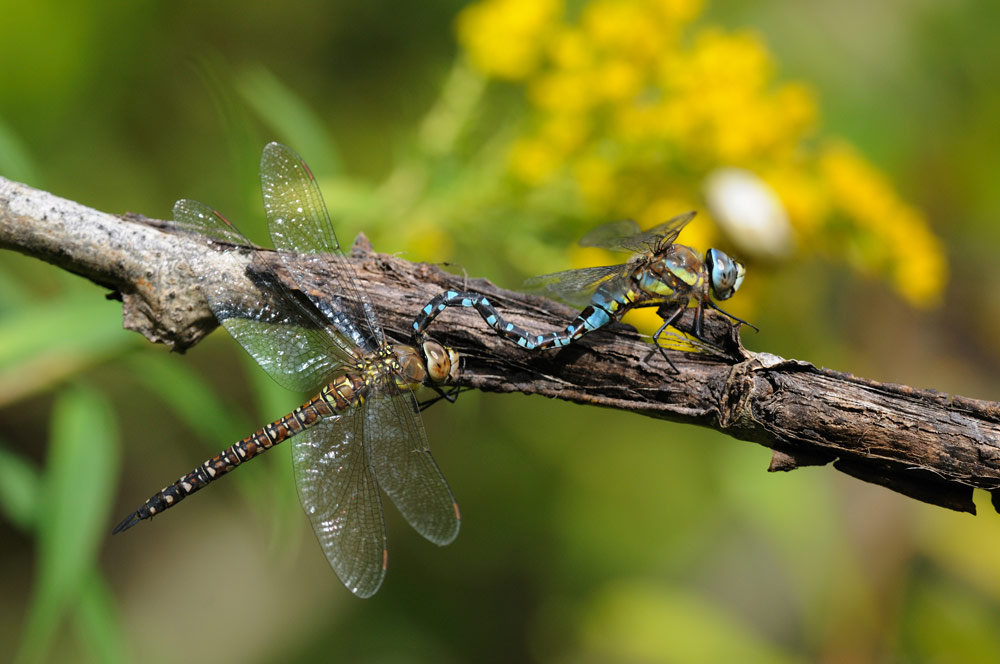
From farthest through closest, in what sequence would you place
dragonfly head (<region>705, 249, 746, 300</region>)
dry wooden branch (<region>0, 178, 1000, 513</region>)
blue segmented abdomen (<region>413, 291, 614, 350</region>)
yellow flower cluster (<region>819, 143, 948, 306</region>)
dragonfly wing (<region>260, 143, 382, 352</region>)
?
yellow flower cluster (<region>819, 143, 948, 306</region>) → dragonfly head (<region>705, 249, 746, 300</region>) → dragonfly wing (<region>260, 143, 382, 352</region>) → blue segmented abdomen (<region>413, 291, 614, 350</region>) → dry wooden branch (<region>0, 178, 1000, 513</region>)

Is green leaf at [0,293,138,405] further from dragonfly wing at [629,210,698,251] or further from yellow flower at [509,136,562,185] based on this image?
dragonfly wing at [629,210,698,251]

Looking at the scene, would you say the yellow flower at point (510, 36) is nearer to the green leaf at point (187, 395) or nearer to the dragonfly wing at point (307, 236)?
the dragonfly wing at point (307, 236)

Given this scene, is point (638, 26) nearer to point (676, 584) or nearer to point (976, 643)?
point (676, 584)

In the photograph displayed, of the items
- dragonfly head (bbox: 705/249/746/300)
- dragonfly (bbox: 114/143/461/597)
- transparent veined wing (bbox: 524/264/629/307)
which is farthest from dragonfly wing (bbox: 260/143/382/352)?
dragonfly head (bbox: 705/249/746/300)

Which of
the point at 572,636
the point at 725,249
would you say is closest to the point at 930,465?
the point at 725,249

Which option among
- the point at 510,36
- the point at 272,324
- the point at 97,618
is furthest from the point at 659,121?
the point at 97,618

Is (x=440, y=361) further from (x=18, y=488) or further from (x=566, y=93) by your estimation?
(x=18, y=488)
